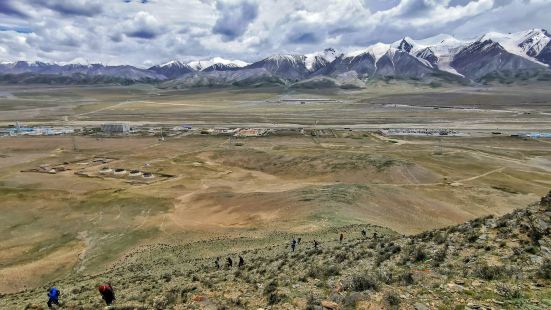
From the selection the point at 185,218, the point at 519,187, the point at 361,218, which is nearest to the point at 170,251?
the point at 185,218

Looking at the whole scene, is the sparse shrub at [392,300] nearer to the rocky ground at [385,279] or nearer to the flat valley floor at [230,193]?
the rocky ground at [385,279]

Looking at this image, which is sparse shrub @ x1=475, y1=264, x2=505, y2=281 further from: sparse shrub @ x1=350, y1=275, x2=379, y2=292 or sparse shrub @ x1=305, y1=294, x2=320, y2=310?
sparse shrub @ x1=305, y1=294, x2=320, y2=310

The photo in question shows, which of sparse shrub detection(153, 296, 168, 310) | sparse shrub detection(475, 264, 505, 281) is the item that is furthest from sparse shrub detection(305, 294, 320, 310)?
sparse shrub detection(475, 264, 505, 281)

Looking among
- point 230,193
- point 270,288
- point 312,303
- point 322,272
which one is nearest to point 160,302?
point 270,288

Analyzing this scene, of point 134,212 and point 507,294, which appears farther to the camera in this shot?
point 134,212

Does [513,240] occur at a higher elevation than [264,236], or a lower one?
higher

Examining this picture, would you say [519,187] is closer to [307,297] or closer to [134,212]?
[134,212]

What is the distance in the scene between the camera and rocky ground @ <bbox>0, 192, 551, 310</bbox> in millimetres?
15242

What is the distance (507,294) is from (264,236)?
94.2 ft

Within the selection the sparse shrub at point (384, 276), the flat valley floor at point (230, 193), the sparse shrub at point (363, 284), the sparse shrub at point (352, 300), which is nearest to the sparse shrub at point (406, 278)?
the sparse shrub at point (384, 276)

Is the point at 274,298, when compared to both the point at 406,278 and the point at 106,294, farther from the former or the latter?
the point at 106,294

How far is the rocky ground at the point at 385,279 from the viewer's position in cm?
1524

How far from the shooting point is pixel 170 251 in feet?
129

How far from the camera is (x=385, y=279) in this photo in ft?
58.4
